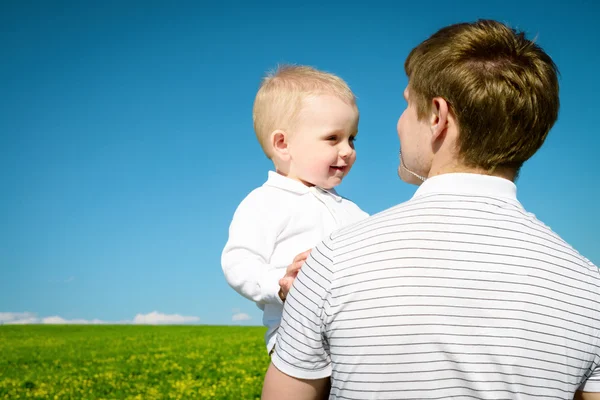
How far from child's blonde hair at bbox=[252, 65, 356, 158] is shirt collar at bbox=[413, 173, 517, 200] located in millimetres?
1509

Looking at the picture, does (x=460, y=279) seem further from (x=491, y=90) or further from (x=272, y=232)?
(x=272, y=232)

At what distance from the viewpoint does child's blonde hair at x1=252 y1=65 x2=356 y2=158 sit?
3543 mm

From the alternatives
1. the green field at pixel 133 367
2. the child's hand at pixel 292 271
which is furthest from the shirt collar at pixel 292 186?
the green field at pixel 133 367

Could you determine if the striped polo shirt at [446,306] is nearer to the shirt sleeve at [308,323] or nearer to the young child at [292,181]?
the shirt sleeve at [308,323]

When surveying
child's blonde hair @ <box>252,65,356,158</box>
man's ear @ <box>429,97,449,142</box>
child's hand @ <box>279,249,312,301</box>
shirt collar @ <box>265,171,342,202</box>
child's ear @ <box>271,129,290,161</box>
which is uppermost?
child's blonde hair @ <box>252,65,356,158</box>

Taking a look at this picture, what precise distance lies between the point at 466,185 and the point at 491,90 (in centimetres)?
32

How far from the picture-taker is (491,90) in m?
2.07

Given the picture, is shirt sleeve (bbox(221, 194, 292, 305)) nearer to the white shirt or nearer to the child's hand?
the white shirt

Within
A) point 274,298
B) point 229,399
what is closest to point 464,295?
point 274,298

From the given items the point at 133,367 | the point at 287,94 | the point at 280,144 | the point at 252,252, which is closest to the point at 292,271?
the point at 252,252

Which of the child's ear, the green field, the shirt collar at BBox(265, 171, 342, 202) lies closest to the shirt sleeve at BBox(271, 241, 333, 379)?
the shirt collar at BBox(265, 171, 342, 202)

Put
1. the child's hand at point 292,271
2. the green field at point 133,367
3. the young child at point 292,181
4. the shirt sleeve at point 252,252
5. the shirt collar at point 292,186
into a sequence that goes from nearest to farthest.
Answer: the child's hand at point 292,271 < the shirt sleeve at point 252,252 < the young child at point 292,181 < the shirt collar at point 292,186 < the green field at point 133,367

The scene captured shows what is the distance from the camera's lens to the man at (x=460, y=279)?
6.40ft

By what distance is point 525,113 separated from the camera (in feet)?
6.89
